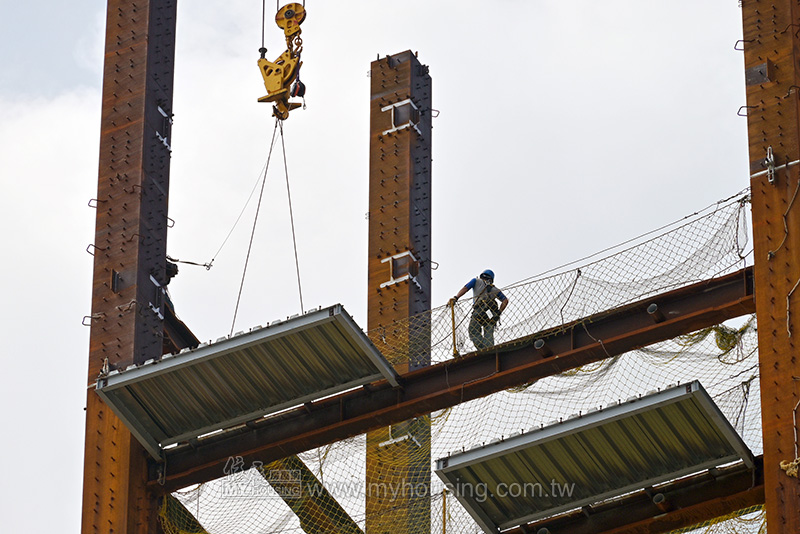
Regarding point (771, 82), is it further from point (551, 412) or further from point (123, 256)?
point (123, 256)

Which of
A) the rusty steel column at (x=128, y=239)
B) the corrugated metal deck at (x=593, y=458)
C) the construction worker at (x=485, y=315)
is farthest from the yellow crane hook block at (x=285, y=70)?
the corrugated metal deck at (x=593, y=458)

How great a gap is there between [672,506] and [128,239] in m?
10.4

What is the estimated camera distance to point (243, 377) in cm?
3575

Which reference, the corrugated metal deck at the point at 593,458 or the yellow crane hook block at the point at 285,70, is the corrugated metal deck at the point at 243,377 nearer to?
the corrugated metal deck at the point at 593,458

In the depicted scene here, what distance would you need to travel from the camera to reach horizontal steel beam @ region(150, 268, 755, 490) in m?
33.8

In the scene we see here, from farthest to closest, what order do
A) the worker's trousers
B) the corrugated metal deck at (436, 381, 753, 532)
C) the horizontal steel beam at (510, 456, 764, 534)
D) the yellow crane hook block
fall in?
1. the yellow crane hook block
2. the worker's trousers
3. the horizontal steel beam at (510, 456, 764, 534)
4. the corrugated metal deck at (436, 381, 753, 532)

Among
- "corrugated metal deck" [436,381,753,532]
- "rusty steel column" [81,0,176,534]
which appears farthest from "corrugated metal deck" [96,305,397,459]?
"corrugated metal deck" [436,381,753,532]

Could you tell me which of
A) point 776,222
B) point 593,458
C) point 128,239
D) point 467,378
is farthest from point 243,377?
point 776,222

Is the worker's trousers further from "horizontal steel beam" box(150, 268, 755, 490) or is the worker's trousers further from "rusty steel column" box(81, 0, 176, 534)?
"rusty steel column" box(81, 0, 176, 534)

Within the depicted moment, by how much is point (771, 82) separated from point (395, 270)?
975 cm

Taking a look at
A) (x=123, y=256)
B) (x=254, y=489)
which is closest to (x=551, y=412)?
(x=254, y=489)

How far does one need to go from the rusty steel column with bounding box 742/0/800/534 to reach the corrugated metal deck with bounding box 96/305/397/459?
20.9ft

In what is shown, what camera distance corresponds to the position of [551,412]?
3562cm

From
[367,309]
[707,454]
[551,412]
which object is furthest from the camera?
[367,309]
